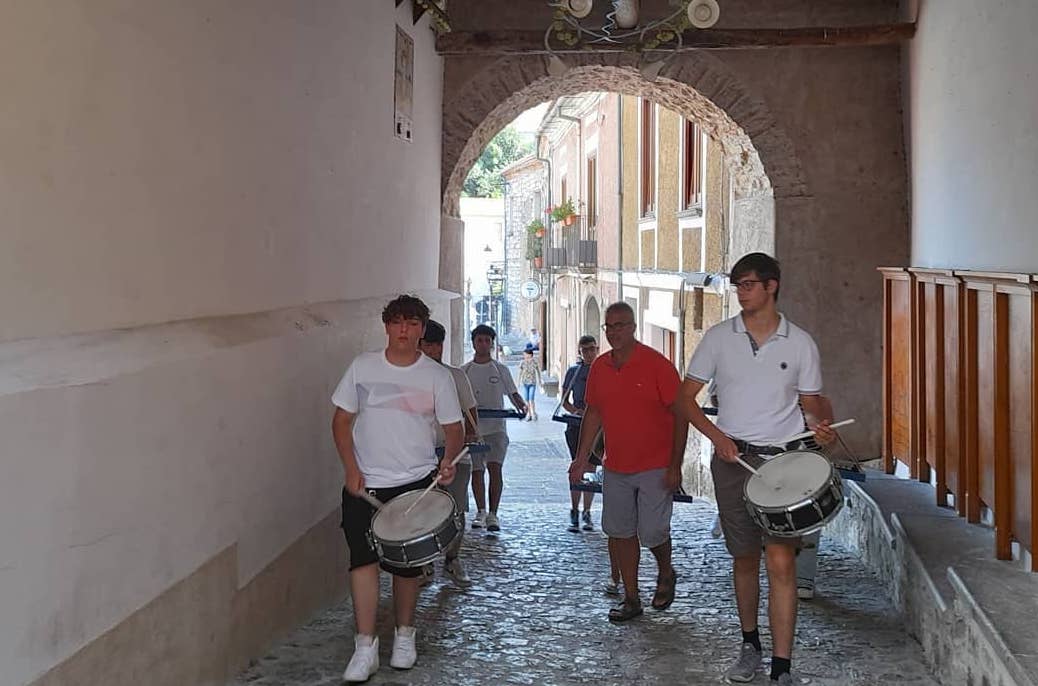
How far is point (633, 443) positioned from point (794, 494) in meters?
1.53

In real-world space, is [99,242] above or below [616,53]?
below

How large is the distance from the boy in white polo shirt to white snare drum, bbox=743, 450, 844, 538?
6.6 inches

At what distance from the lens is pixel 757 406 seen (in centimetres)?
495

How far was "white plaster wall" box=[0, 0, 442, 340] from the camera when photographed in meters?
3.26

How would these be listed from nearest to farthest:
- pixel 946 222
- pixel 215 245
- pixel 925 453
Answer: pixel 215 245, pixel 925 453, pixel 946 222

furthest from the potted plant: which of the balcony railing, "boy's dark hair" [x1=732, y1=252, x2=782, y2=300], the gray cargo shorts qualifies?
"boy's dark hair" [x1=732, y1=252, x2=782, y2=300]

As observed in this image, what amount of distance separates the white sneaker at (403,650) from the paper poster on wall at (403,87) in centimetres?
408

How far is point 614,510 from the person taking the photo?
613 cm

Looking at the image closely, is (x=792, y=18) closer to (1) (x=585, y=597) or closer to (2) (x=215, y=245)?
(1) (x=585, y=597)

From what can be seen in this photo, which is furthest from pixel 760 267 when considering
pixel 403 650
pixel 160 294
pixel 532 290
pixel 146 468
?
pixel 532 290

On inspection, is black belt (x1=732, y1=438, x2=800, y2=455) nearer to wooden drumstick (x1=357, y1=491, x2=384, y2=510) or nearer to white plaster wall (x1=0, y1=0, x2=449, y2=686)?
wooden drumstick (x1=357, y1=491, x2=384, y2=510)

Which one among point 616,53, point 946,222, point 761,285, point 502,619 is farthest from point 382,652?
point 616,53

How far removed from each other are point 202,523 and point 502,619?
2.10m

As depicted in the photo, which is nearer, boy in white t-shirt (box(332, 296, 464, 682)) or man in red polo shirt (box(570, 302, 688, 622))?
boy in white t-shirt (box(332, 296, 464, 682))
